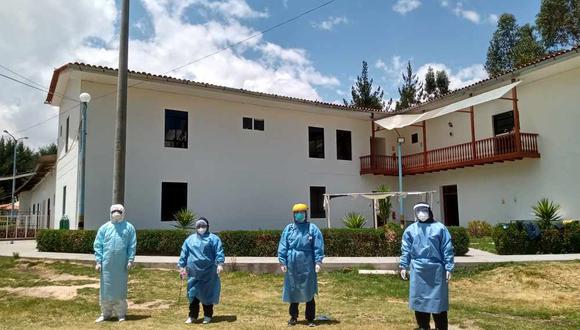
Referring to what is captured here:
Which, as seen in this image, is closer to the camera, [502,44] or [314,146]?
[314,146]

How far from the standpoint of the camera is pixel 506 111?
2078 cm

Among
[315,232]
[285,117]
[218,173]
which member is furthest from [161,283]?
[285,117]

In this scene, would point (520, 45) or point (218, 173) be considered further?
point (520, 45)

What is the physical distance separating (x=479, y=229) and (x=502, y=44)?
19411 mm

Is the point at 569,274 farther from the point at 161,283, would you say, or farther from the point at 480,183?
the point at 480,183

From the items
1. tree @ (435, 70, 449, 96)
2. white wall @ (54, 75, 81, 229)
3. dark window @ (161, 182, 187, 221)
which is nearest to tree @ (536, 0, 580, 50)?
tree @ (435, 70, 449, 96)

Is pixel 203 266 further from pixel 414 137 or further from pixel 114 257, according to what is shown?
pixel 414 137

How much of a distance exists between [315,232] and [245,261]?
216 inches

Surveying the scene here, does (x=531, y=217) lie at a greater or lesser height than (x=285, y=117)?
lesser

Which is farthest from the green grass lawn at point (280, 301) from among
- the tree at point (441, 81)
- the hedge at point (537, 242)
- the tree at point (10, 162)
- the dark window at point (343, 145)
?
the tree at point (10, 162)

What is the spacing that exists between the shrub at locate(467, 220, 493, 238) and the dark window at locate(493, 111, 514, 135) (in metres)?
4.11

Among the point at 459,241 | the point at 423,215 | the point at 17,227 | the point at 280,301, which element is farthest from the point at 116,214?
the point at 17,227

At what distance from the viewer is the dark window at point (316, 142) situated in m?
23.5

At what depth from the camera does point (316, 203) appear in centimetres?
2328
